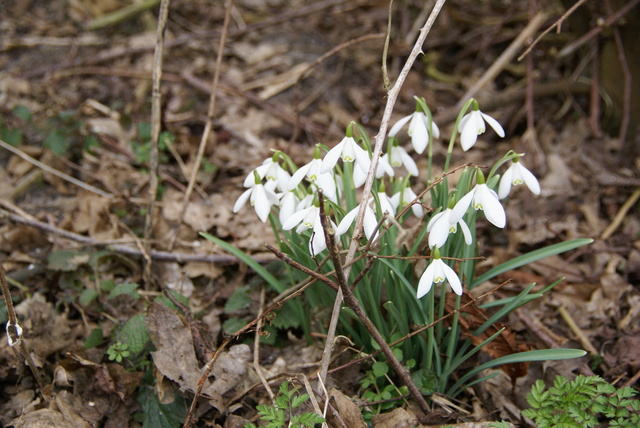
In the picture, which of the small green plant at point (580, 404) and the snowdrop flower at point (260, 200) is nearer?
the small green plant at point (580, 404)

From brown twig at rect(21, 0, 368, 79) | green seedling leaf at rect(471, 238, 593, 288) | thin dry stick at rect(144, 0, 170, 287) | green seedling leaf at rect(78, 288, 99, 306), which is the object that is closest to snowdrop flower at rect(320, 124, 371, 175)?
green seedling leaf at rect(471, 238, 593, 288)

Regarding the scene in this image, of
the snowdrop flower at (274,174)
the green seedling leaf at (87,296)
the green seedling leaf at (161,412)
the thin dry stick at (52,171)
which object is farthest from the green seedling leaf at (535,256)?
the thin dry stick at (52,171)

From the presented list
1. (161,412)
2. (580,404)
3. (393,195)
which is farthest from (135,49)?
(580,404)

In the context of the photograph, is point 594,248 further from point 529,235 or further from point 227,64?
point 227,64

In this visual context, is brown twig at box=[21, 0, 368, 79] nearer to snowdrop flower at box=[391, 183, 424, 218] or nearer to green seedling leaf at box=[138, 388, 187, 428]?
snowdrop flower at box=[391, 183, 424, 218]

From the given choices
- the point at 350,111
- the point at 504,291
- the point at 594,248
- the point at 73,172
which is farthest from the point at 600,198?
the point at 73,172

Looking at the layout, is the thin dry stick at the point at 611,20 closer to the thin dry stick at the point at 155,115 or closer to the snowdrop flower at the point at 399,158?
the snowdrop flower at the point at 399,158

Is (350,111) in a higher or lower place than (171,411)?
higher
